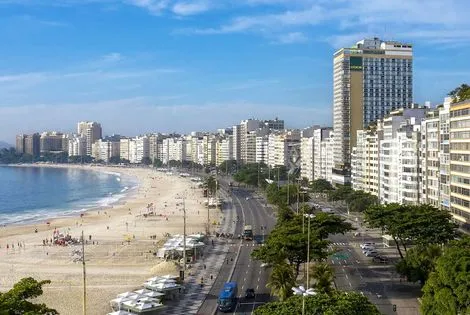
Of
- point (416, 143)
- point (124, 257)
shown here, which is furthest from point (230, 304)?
point (416, 143)

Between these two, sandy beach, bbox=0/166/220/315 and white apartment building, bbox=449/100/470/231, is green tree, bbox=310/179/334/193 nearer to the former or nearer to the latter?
sandy beach, bbox=0/166/220/315

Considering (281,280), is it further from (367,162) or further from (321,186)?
(321,186)

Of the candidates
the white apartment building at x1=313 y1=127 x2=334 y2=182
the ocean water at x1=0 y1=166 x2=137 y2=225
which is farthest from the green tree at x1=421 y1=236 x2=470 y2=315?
A: the white apartment building at x1=313 y1=127 x2=334 y2=182

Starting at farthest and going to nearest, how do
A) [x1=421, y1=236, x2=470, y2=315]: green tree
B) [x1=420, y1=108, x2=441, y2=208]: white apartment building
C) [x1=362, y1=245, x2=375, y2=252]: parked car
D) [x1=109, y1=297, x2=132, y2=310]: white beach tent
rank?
[x1=420, y1=108, x2=441, y2=208]: white apartment building < [x1=362, y1=245, x2=375, y2=252]: parked car < [x1=109, y1=297, x2=132, y2=310]: white beach tent < [x1=421, y1=236, x2=470, y2=315]: green tree

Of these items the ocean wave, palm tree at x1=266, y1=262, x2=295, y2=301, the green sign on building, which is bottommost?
the ocean wave

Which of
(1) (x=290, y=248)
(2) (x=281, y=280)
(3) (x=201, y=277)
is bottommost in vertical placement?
(3) (x=201, y=277)

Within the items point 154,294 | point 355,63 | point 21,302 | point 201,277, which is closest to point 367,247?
point 201,277
